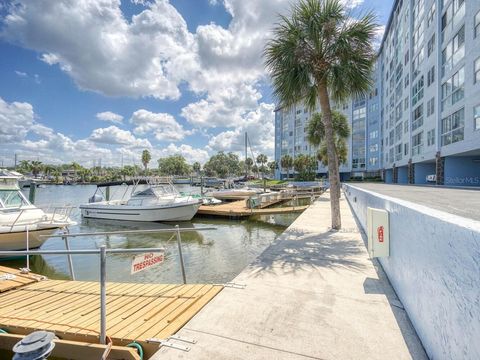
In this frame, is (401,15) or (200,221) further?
(401,15)

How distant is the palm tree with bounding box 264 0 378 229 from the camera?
8.94 metres

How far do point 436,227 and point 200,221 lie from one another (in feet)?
59.3

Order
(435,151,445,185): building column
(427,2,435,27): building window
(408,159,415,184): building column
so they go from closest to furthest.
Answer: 1. (435,151,445,185): building column
2. (427,2,435,27): building window
3. (408,159,415,184): building column

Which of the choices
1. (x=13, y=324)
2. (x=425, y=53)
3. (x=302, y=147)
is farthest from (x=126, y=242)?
(x=302, y=147)

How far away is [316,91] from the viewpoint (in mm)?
10266

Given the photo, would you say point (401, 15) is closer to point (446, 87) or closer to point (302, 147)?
point (446, 87)

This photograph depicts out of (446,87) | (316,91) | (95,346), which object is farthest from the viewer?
(446,87)

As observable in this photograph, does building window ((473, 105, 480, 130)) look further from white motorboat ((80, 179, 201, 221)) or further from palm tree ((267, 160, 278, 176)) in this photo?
palm tree ((267, 160, 278, 176))

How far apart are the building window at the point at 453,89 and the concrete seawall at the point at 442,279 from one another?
2349cm

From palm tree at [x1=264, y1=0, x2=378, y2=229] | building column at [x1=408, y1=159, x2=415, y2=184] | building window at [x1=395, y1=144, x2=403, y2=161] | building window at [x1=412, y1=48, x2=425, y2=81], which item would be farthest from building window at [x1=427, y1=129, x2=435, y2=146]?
palm tree at [x1=264, y1=0, x2=378, y2=229]

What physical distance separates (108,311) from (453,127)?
27404mm

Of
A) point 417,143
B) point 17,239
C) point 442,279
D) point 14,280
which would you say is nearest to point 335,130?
point 417,143

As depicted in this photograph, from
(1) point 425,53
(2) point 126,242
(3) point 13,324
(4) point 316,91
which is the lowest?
(2) point 126,242

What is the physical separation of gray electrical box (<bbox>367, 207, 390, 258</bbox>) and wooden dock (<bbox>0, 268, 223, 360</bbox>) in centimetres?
299
